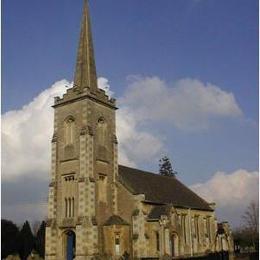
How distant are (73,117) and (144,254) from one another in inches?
646

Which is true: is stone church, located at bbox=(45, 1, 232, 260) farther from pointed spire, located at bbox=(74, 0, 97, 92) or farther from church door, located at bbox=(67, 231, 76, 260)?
pointed spire, located at bbox=(74, 0, 97, 92)

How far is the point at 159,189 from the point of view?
51688mm

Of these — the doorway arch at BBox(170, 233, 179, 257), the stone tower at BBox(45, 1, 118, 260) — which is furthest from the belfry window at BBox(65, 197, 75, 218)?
the doorway arch at BBox(170, 233, 179, 257)

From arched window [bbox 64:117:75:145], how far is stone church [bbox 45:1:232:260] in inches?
4.3

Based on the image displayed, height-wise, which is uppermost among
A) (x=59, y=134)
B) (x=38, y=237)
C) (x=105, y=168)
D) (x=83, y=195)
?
(x=59, y=134)

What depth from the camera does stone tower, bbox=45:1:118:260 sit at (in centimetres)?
4001

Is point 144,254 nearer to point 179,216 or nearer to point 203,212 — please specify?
point 179,216

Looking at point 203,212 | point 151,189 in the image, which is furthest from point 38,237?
point 203,212

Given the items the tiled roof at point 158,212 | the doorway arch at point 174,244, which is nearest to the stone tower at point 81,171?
the tiled roof at point 158,212

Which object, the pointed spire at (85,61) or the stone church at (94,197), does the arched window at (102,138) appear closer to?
the stone church at (94,197)

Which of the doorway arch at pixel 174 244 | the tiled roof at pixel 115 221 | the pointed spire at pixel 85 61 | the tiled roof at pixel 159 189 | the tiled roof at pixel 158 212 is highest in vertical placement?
the pointed spire at pixel 85 61

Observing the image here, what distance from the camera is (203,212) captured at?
56.2 meters

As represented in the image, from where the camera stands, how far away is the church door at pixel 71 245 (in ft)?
136

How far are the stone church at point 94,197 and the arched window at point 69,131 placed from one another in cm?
11
